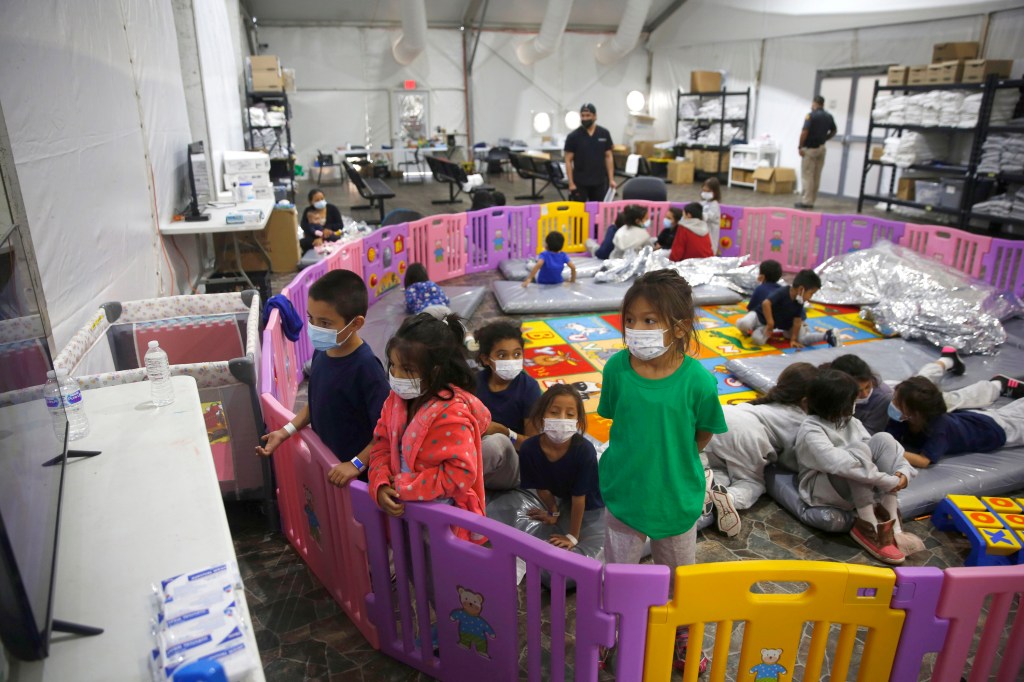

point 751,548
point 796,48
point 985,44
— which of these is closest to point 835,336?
point 751,548

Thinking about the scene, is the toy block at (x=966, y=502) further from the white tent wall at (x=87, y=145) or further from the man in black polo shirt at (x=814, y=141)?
the man in black polo shirt at (x=814, y=141)

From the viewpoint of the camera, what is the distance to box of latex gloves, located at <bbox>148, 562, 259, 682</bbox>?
1.25 m

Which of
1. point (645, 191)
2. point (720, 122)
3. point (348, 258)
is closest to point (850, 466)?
point (348, 258)

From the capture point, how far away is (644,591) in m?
1.78

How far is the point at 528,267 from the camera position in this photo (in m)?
7.74

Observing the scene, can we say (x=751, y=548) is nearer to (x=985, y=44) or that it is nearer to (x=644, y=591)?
(x=644, y=591)

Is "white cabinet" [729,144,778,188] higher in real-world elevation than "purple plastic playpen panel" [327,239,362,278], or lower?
higher

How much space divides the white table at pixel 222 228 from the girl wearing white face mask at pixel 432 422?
13.5 ft

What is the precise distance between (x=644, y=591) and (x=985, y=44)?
11934 mm

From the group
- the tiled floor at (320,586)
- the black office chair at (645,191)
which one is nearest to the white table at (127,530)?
the tiled floor at (320,586)

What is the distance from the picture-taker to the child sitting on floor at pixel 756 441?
3492 mm

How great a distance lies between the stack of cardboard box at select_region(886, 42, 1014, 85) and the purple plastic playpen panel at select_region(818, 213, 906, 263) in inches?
140

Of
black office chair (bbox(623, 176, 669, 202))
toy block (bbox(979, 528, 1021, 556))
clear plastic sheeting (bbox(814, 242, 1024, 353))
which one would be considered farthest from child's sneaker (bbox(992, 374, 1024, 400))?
black office chair (bbox(623, 176, 669, 202))

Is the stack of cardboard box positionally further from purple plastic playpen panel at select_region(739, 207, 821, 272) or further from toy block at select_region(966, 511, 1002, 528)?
toy block at select_region(966, 511, 1002, 528)
